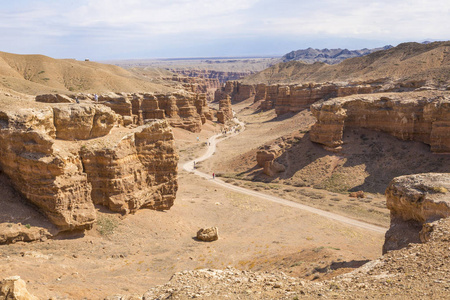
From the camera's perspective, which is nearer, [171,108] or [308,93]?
[171,108]

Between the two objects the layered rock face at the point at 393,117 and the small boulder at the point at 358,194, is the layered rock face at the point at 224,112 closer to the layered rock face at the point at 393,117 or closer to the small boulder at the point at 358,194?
the layered rock face at the point at 393,117

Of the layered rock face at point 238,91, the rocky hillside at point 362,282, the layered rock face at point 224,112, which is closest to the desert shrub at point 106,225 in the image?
the rocky hillside at point 362,282

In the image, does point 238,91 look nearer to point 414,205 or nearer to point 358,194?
point 358,194

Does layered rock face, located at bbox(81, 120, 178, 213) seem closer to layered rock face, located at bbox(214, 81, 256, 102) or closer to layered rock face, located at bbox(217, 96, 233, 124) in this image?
layered rock face, located at bbox(217, 96, 233, 124)

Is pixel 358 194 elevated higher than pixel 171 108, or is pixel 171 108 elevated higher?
pixel 171 108

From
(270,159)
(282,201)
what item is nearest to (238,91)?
(270,159)

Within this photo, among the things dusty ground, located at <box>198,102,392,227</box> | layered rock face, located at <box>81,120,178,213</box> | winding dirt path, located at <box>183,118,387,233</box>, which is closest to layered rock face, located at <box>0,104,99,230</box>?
layered rock face, located at <box>81,120,178,213</box>

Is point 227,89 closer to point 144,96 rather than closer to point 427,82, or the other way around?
point 144,96
